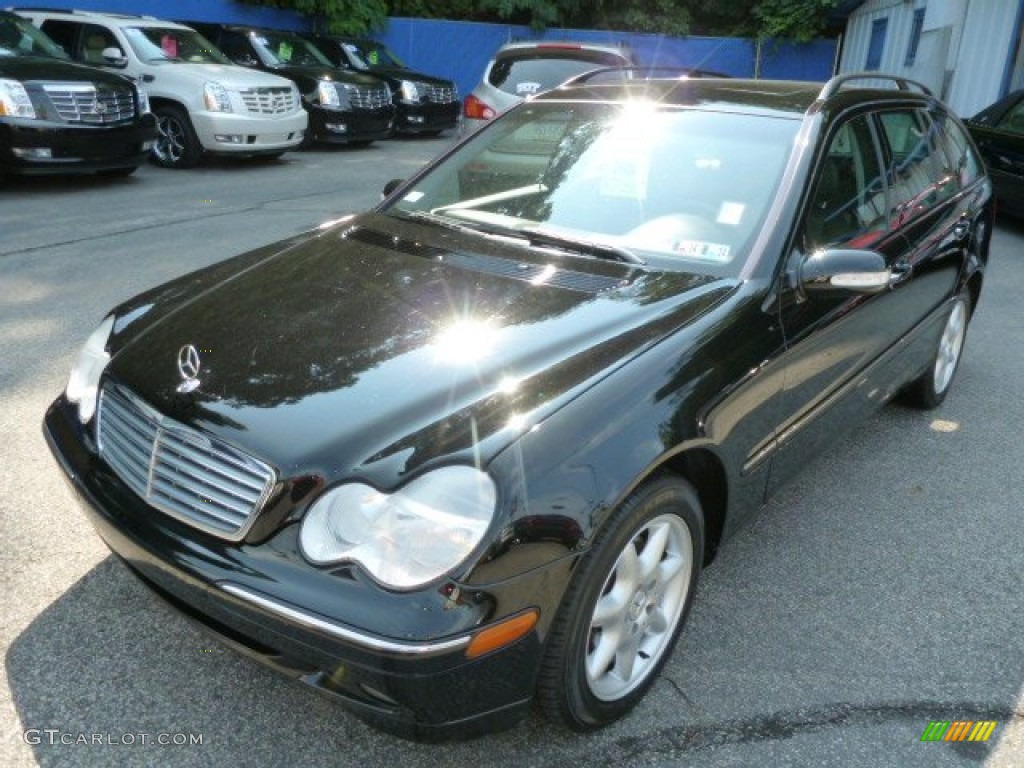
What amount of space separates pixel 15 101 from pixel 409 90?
8.28m

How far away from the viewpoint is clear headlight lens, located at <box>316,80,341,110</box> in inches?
545

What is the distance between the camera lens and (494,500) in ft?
6.64

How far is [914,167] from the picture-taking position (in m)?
4.08

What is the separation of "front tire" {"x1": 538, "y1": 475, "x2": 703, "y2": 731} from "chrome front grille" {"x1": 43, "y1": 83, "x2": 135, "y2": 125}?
8772 mm

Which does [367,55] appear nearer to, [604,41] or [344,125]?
[344,125]

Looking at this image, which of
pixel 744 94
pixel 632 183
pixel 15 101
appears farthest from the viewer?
pixel 15 101

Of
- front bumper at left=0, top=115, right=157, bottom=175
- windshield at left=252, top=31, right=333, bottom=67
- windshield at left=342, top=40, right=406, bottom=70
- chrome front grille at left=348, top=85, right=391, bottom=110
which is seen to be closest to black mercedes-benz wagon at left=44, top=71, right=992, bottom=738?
front bumper at left=0, top=115, right=157, bottom=175

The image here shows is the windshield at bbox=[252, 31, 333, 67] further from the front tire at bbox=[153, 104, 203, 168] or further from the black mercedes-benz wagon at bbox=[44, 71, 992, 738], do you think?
the black mercedes-benz wagon at bbox=[44, 71, 992, 738]

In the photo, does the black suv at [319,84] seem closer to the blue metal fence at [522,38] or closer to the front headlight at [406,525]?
the blue metal fence at [522,38]

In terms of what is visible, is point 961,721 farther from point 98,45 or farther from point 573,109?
point 98,45

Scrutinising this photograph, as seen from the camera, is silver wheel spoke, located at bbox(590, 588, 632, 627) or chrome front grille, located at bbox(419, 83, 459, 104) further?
chrome front grille, located at bbox(419, 83, 459, 104)

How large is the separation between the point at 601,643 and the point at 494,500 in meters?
0.60

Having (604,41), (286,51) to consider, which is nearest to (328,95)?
(286,51)

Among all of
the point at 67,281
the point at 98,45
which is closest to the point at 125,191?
the point at 98,45
